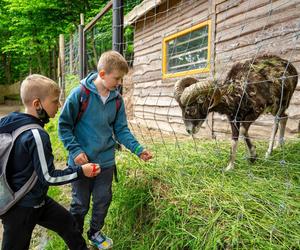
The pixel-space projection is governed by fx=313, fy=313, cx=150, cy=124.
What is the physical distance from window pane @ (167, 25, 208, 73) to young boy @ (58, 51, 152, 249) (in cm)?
404

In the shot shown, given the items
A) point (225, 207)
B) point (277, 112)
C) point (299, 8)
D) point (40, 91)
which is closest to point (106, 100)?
point (40, 91)

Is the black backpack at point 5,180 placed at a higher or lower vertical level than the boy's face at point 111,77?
lower

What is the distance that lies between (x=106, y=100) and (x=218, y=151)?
1.71 m

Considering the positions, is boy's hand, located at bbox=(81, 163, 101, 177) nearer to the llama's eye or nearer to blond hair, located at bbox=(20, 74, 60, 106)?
blond hair, located at bbox=(20, 74, 60, 106)

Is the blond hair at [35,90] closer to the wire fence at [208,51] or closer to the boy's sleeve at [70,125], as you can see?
the boy's sleeve at [70,125]

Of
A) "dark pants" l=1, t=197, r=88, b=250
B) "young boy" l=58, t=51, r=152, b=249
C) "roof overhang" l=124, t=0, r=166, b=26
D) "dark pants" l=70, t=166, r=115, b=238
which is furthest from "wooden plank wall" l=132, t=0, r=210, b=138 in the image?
"dark pants" l=1, t=197, r=88, b=250

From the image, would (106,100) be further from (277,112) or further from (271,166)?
→ (277,112)

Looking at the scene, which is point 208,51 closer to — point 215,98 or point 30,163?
point 215,98

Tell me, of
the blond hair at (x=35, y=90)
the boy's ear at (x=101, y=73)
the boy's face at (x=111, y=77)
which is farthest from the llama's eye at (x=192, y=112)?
the blond hair at (x=35, y=90)

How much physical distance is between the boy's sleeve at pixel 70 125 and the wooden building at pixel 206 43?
2.70 ft

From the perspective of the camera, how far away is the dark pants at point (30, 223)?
2.24 m

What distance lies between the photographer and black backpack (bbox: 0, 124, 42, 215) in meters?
2.15

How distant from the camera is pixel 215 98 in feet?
10.4

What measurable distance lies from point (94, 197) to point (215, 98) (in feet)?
5.04
